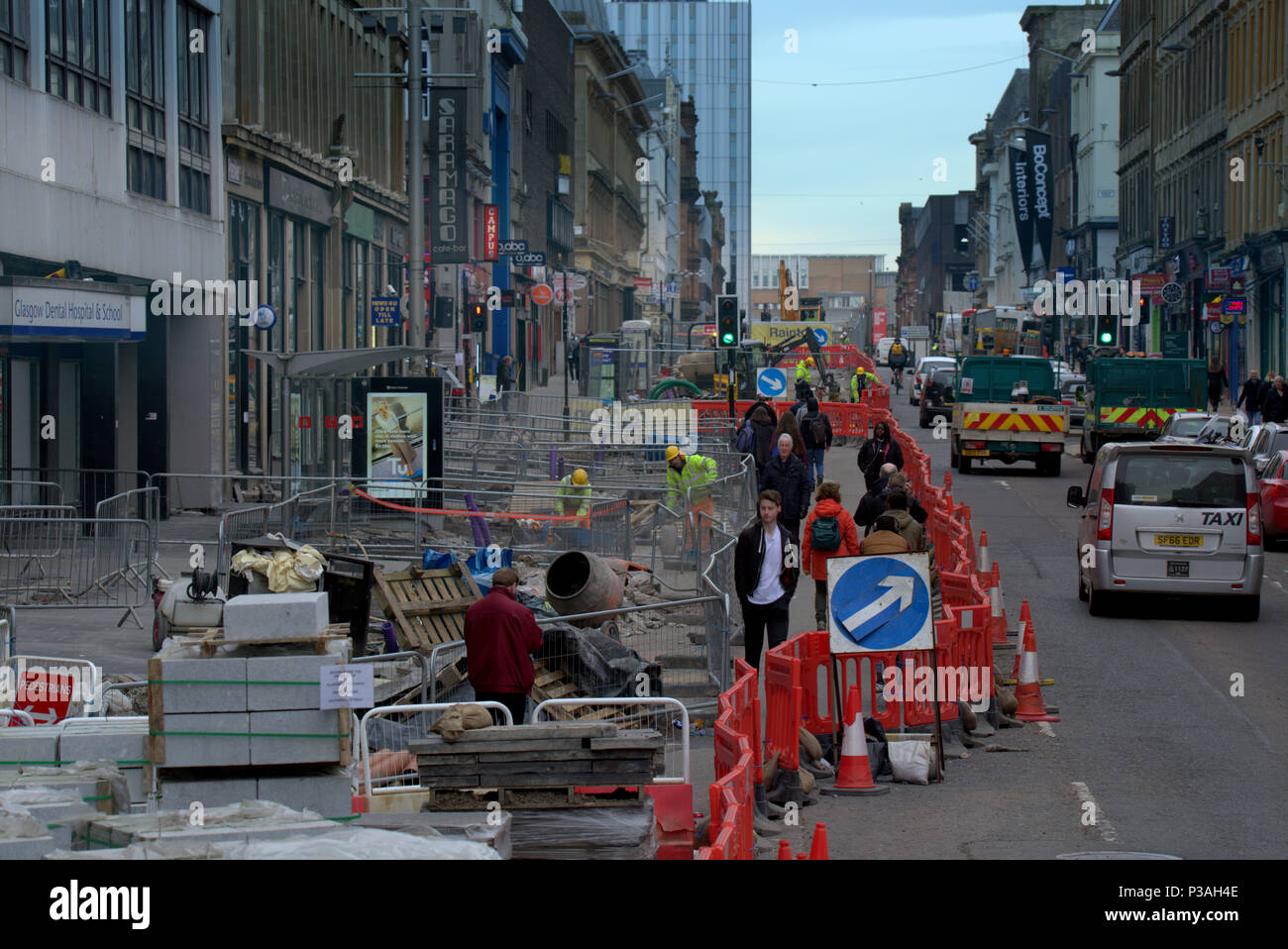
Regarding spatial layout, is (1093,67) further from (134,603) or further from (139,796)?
(139,796)

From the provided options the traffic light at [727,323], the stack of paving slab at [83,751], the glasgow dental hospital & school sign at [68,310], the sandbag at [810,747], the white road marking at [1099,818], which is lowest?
the white road marking at [1099,818]

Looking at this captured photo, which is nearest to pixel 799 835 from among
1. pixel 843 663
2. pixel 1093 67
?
pixel 843 663

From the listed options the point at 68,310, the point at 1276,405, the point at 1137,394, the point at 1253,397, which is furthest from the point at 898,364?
the point at 68,310

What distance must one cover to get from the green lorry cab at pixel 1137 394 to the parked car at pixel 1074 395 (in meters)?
8.81

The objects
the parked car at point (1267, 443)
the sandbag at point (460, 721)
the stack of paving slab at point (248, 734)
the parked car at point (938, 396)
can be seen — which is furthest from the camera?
the parked car at point (938, 396)

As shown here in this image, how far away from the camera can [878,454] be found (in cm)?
2211

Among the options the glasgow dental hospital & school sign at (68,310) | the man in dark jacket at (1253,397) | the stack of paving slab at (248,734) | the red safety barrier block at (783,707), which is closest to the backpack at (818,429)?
the glasgow dental hospital & school sign at (68,310)

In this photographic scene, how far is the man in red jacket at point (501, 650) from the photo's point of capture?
407 inches

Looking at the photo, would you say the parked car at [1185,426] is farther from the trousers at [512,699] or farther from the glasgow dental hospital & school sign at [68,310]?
the trousers at [512,699]

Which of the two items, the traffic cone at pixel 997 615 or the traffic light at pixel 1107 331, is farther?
the traffic light at pixel 1107 331

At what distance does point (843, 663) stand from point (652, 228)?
358 ft

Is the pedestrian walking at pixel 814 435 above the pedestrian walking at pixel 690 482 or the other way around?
→ above

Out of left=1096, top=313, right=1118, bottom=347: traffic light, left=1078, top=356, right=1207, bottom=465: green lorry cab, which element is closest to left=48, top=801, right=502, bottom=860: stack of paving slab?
left=1078, top=356, right=1207, bottom=465: green lorry cab
